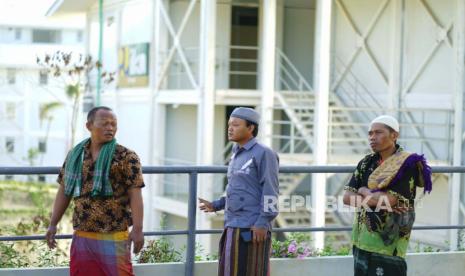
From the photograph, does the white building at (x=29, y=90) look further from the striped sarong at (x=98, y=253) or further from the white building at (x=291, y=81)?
the striped sarong at (x=98, y=253)

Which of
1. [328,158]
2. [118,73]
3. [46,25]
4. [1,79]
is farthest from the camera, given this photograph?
[46,25]

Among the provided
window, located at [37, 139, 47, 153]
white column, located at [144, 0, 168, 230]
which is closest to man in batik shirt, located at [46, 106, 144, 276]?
white column, located at [144, 0, 168, 230]

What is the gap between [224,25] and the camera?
2188 centimetres

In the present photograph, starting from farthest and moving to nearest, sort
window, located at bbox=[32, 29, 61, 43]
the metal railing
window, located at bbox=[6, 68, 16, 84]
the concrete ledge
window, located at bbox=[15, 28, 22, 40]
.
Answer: window, located at bbox=[32, 29, 61, 43] < window, located at bbox=[15, 28, 22, 40] < window, located at bbox=[6, 68, 16, 84] < the concrete ledge < the metal railing

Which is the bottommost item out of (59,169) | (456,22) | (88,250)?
(88,250)

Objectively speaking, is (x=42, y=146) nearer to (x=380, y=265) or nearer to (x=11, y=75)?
(x=11, y=75)

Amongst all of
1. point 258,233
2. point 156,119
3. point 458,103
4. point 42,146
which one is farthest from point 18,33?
point 258,233

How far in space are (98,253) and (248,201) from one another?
3.40ft

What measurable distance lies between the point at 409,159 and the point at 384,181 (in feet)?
0.71

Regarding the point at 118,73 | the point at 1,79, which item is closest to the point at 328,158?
the point at 118,73

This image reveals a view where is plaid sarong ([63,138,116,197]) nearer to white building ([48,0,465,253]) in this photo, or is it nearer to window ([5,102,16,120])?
white building ([48,0,465,253])

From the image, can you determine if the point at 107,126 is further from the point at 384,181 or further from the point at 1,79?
the point at 1,79

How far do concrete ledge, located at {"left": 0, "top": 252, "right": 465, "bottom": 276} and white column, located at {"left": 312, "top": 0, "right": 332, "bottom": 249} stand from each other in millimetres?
8946

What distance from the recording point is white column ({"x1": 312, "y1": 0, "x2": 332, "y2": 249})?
1714 centimetres
